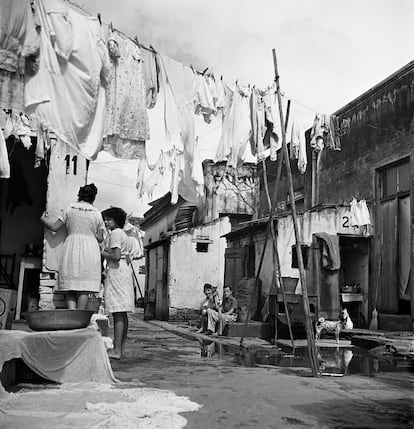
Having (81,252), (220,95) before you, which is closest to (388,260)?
(220,95)

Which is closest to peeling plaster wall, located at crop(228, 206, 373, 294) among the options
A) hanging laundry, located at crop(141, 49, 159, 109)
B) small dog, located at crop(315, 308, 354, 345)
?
small dog, located at crop(315, 308, 354, 345)

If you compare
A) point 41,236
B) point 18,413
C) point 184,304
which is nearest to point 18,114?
point 41,236

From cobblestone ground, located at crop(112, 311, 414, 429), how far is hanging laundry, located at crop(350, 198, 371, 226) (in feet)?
25.8

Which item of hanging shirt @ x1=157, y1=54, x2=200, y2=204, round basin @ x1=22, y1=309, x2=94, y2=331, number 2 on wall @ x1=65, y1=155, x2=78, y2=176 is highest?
hanging shirt @ x1=157, y1=54, x2=200, y2=204

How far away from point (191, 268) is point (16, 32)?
51.3ft

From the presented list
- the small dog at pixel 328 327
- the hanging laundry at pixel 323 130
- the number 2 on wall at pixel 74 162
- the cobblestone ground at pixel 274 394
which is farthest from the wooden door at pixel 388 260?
the number 2 on wall at pixel 74 162

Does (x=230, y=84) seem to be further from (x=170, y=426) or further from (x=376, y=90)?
(x=376, y=90)

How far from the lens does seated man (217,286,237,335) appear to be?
11.9 m

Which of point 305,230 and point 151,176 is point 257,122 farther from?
point 305,230

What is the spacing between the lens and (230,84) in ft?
25.0

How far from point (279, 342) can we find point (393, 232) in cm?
530

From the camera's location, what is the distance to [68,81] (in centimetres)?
489

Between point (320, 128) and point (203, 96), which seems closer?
point (203, 96)

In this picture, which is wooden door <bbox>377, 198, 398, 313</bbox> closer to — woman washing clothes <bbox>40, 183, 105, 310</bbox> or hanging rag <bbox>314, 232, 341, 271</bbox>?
hanging rag <bbox>314, 232, 341, 271</bbox>
